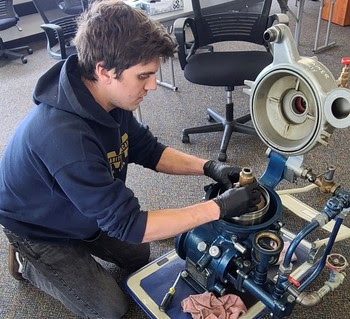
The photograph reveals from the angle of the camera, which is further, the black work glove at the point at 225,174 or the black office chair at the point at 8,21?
the black office chair at the point at 8,21

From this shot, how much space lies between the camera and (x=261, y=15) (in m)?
2.17

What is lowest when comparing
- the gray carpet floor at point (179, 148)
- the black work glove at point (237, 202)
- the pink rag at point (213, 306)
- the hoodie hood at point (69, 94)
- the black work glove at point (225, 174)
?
the gray carpet floor at point (179, 148)

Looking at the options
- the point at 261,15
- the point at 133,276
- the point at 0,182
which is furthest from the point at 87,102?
the point at 261,15

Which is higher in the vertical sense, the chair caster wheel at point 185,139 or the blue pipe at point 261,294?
the blue pipe at point 261,294

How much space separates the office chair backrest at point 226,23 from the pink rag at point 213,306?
60.3 inches

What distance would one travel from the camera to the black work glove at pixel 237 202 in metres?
1.06

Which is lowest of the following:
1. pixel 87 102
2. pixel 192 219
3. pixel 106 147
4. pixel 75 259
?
pixel 75 259

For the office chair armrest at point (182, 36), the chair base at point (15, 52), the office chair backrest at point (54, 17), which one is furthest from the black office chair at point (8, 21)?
the office chair armrest at point (182, 36)

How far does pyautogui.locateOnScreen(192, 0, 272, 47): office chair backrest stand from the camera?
7.19ft

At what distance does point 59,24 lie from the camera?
271cm

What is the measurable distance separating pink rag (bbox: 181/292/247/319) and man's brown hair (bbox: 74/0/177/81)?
776 mm

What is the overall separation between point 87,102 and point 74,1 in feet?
8.52

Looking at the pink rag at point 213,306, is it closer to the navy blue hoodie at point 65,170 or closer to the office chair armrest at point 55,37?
the navy blue hoodie at point 65,170

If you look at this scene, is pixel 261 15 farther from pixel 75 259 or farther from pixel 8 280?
pixel 8 280
